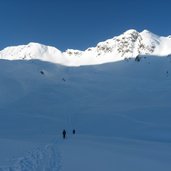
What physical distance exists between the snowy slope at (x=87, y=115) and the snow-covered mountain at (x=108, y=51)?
54.8 feet

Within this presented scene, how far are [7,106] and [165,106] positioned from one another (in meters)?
33.9

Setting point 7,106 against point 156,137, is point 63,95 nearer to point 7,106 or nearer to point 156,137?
point 7,106

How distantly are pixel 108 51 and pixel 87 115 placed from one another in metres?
120

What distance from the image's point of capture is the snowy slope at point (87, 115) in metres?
18.7

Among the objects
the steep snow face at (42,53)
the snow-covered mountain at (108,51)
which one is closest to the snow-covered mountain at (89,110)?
the snow-covered mountain at (108,51)

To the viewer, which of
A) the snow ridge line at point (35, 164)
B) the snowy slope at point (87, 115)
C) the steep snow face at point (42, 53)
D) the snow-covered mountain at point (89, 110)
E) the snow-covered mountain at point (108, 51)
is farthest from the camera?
the steep snow face at point (42, 53)

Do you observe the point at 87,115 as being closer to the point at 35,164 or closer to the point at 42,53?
the point at 35,164

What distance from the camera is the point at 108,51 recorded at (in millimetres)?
179875

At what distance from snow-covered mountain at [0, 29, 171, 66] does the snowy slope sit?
1672 centimetres

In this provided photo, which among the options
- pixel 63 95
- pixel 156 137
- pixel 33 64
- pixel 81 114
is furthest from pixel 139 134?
pixel 33 64

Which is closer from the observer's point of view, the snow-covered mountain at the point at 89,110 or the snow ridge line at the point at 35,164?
the snow ridge line at the point at 35,164

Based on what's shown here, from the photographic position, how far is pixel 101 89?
100 metres

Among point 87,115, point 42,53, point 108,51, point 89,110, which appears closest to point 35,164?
point 87,115

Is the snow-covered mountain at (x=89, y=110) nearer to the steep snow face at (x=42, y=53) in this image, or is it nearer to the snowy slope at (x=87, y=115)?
the snowy slope at (x=87, y=115)
